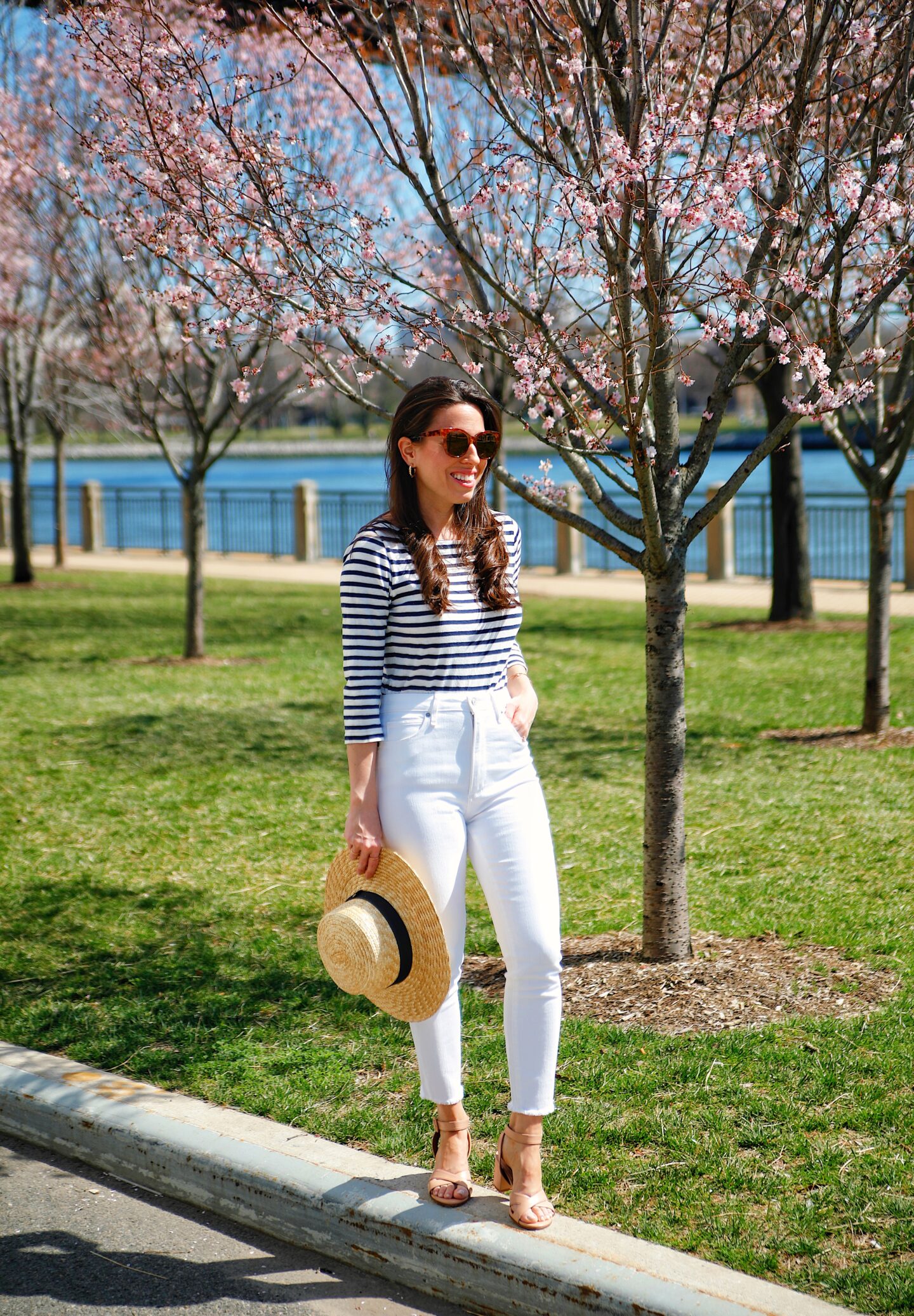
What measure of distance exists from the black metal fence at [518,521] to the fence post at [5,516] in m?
1.82

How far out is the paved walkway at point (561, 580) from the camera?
15547 millimetres

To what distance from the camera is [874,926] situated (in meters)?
5.03

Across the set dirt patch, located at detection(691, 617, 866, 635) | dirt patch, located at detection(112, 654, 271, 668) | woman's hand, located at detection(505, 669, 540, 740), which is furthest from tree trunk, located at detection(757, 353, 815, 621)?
woman's hand, located at detection(505, 669, 540, 740)

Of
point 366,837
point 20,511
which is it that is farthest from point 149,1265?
point 20,511

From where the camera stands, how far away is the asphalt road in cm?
307

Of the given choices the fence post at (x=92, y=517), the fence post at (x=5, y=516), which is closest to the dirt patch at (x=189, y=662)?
the fence post at (x=92, y=517)

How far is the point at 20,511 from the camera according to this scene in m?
17.3

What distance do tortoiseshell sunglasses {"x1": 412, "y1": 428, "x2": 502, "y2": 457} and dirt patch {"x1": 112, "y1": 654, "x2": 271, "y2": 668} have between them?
8425 mm

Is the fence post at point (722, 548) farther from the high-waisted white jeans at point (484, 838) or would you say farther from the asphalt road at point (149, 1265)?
the asphalt road at point (149, 1265)

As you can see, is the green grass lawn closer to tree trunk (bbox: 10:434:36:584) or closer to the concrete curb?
the concrete curb

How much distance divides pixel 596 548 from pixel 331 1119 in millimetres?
21684

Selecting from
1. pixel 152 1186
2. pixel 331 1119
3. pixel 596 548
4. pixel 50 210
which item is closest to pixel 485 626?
pixel 331 1119

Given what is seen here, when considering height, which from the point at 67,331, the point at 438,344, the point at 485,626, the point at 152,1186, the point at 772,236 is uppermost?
the point at 67,331

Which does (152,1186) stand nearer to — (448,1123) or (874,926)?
(448,1123)
